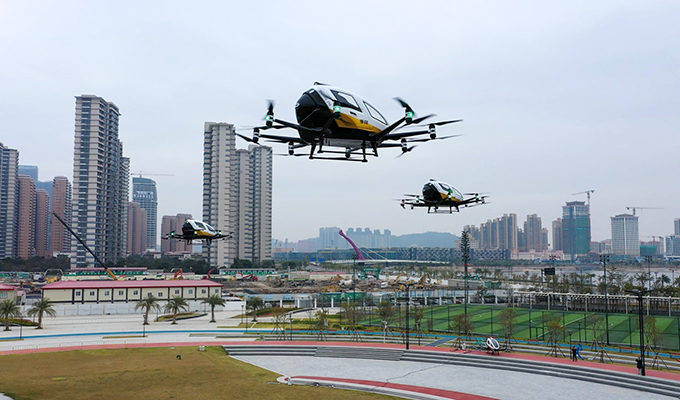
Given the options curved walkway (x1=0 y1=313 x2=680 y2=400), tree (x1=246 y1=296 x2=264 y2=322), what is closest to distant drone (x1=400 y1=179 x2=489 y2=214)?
curved walkway (x1=0 y1=313 x2=680 y2=400)

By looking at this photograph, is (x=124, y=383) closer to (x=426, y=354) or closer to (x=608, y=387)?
(x=426, y=354)

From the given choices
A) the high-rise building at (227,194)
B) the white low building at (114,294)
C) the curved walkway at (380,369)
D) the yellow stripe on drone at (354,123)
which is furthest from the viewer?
the high-rise building at (227,194)

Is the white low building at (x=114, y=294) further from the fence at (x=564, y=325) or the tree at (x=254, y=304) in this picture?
the fence at (x=564, y=325)

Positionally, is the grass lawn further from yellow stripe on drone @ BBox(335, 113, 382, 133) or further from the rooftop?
the rooftop

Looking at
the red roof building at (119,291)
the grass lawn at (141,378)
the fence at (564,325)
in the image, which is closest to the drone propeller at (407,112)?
the grass lawn at (141,378)

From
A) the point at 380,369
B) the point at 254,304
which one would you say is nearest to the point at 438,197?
the point at 380,369

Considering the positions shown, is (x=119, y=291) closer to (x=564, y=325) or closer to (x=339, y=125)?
(x=564, y=325)
